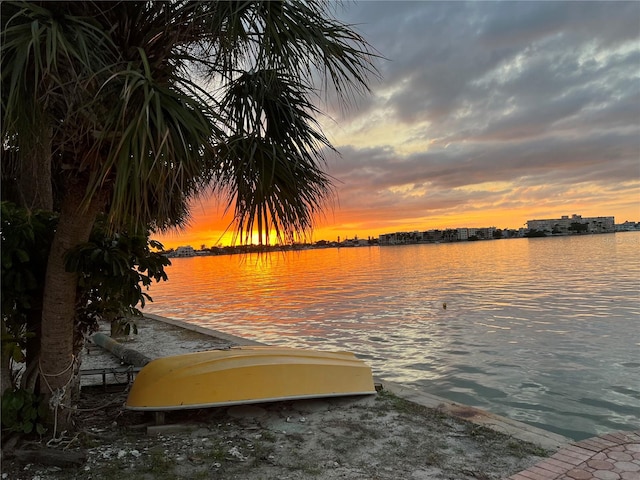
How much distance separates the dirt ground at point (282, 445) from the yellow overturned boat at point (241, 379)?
0.21 meters

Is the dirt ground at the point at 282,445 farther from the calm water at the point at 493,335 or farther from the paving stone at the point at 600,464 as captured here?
the calm water at the point at 493,335

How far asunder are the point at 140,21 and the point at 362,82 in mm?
1560

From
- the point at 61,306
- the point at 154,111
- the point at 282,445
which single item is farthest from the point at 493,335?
the point at 154,111

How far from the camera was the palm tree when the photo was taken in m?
2.41

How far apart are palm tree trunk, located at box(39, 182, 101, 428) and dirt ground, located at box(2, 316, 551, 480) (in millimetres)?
401

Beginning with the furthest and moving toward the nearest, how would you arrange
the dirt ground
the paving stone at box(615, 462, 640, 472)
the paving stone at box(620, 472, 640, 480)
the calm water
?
the calm water
the dirt ground
the paving stone at box(615, 462, 640, 472)
the paving stone at box(620, 472, 640, 480)

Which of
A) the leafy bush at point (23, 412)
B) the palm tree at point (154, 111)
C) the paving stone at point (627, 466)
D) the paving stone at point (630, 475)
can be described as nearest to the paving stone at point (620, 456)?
the paving stone at point (627, 466)

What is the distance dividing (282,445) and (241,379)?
83 centimetres

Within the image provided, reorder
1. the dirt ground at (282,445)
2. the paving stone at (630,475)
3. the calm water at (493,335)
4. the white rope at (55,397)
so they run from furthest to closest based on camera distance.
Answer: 1. the calm water at (493,335)
2. the white rope at (55,397)
3. the dirt ground at (282,445)
4. the paving stone at (630,475)

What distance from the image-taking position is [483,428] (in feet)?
14.3

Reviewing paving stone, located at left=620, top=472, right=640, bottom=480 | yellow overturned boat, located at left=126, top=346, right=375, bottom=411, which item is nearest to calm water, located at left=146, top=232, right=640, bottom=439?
yellow overturned boat, located at left=126, top=346, right=375, bottom=411

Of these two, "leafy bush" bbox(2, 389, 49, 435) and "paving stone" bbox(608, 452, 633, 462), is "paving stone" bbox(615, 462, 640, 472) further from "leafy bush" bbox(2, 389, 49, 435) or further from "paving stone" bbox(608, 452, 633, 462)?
"leafy bush" bbox(2, 389, 49, 435)

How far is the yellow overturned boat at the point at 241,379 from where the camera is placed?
4.52 meters

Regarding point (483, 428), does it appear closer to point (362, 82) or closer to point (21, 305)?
point (362, 82)
